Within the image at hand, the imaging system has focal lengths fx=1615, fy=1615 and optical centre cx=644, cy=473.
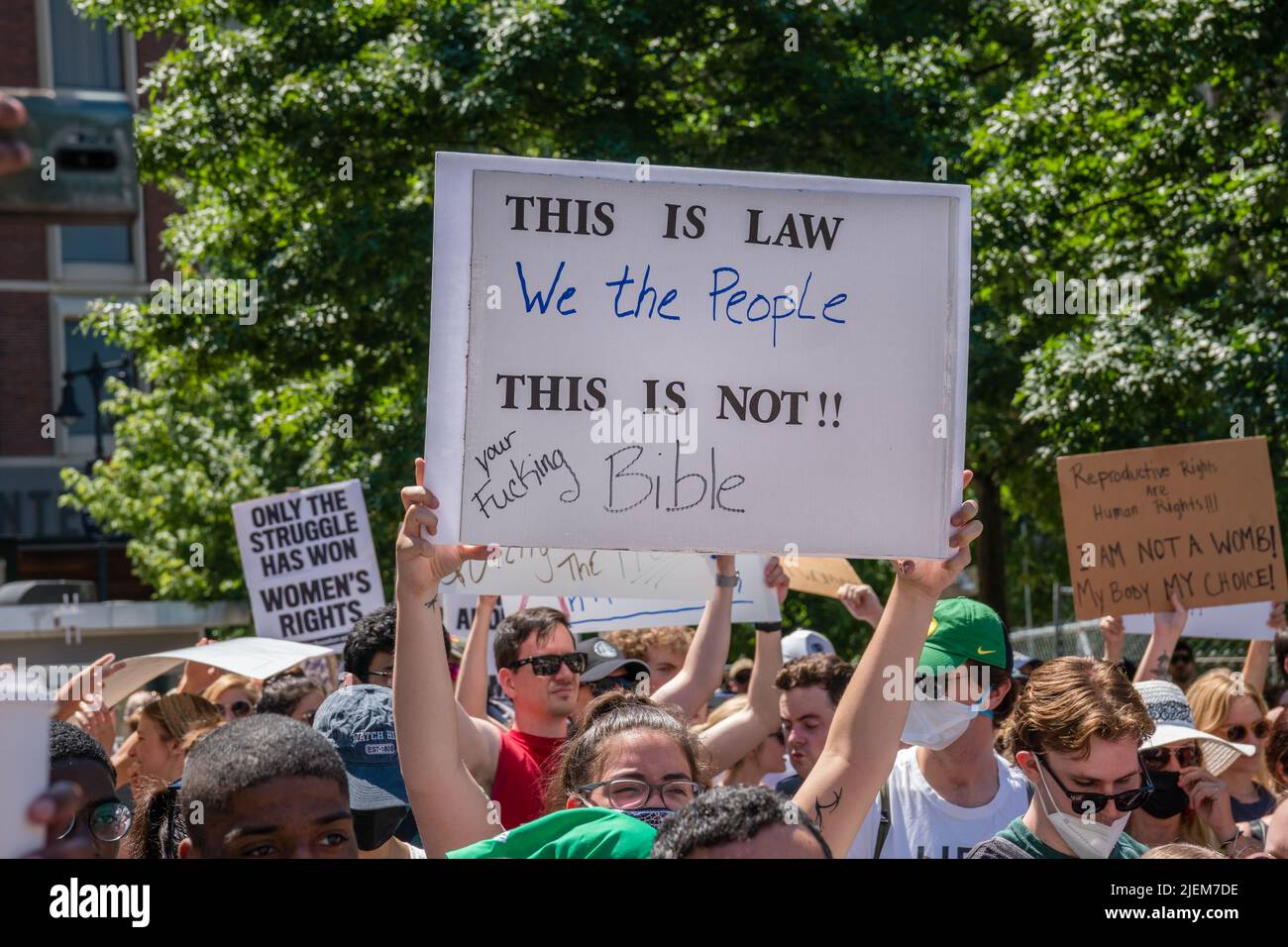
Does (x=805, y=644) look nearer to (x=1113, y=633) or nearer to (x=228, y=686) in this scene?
(x=1113, y=633)

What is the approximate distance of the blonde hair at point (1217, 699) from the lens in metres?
6.10

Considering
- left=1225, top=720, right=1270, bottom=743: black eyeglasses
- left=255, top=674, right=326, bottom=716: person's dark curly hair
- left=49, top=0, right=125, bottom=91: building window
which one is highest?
left=49, top=0, right=125, bottom=91: building window

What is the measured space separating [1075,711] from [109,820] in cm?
206

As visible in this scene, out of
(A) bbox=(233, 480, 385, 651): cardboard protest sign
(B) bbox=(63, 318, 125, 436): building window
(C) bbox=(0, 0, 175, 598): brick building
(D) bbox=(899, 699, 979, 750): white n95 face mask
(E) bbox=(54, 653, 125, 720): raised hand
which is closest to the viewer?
(D) bbox=(899, 699, 979, 750): white n95 face mask

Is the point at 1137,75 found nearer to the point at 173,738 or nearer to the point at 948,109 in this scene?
the point at 948,109

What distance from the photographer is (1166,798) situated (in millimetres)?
4582

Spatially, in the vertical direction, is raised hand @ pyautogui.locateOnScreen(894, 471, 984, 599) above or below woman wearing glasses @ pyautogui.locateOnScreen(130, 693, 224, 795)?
above

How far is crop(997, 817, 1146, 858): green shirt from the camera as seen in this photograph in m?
3.33

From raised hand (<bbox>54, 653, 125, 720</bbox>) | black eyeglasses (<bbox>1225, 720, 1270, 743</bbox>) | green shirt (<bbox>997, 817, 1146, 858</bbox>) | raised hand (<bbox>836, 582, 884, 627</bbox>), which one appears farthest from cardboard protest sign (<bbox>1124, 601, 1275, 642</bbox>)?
raised hand (<bbox>54, 653, 125, 720</bbox>)

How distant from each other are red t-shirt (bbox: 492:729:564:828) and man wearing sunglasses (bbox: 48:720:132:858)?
0.97 metres

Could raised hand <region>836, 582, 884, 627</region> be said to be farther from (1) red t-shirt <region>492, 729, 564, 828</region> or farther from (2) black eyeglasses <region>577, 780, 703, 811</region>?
(2) black eyeglasses <region>577, 780, 703, 811</region>

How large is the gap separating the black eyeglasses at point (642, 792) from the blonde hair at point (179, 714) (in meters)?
2.84

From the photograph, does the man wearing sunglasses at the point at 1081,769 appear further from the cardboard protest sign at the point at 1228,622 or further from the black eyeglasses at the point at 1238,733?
the cardboard protest sign at the point at 1228,622

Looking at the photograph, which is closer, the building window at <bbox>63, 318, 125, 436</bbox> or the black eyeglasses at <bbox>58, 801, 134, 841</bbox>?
the black eyeglasses at <bbox>58, 801, 134, 841</bbox>
